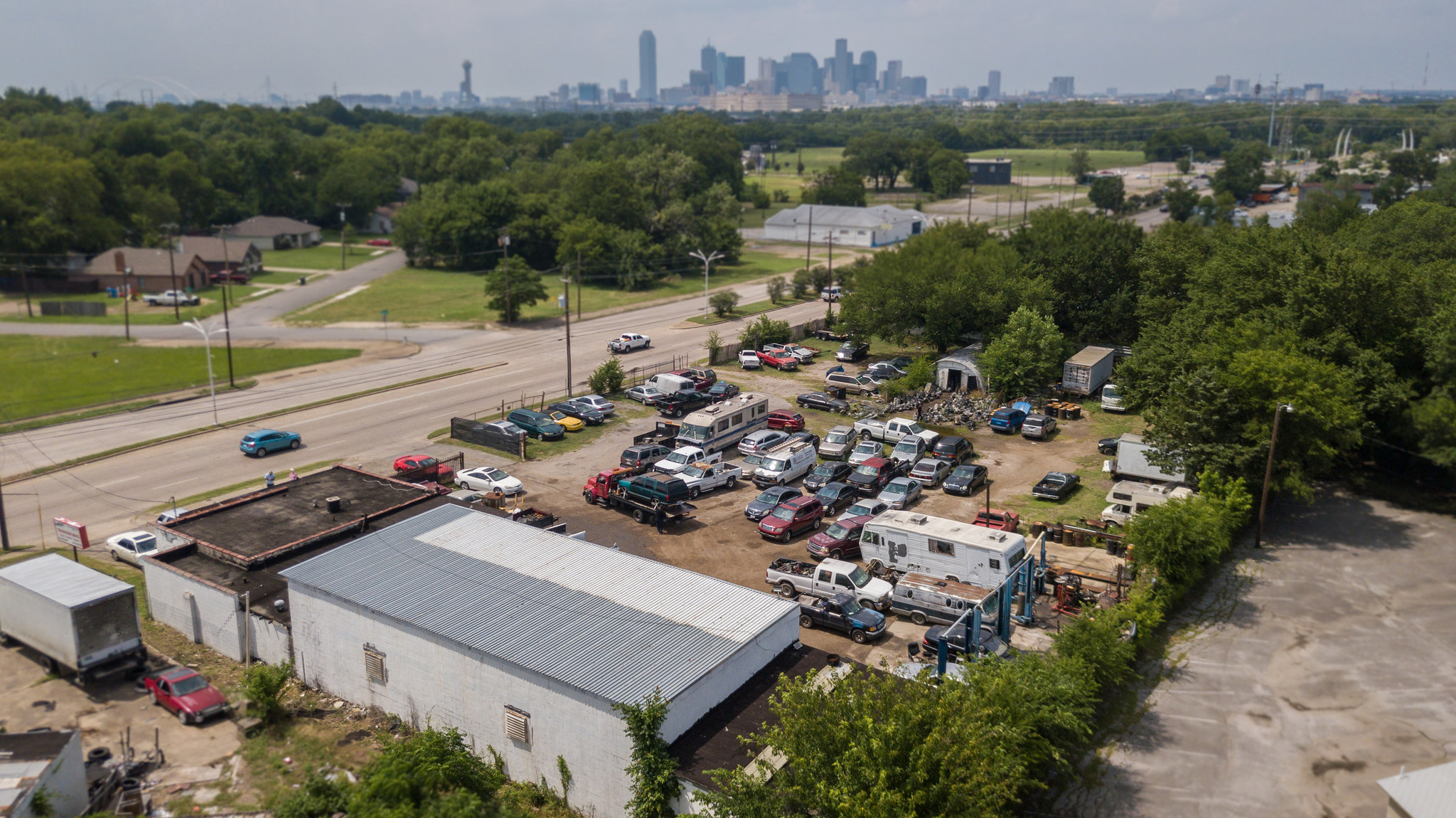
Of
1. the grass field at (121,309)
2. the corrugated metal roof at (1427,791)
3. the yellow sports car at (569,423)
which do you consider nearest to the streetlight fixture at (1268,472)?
the corrugated metal roof at (1427,791)

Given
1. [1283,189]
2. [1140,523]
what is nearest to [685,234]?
[1140,523]

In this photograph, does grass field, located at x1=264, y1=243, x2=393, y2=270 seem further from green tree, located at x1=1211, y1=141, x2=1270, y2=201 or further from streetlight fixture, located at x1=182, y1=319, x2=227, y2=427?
green tree, located at x1=1211, y1=141, x2=1270, y2=201

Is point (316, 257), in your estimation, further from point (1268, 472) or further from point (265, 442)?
point (1268, 472)

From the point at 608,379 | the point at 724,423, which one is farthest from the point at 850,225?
the point at 724,423

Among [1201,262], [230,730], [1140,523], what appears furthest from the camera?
[1201,262]

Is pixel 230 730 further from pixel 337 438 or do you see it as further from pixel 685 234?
pixel 685 234

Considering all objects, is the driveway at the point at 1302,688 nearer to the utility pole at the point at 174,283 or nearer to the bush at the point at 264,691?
the bush at the point at 264,691
